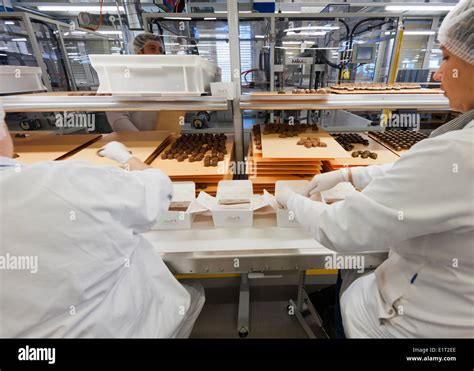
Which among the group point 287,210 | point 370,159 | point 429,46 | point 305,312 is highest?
point 429,46

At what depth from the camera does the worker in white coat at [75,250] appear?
0.57 metres

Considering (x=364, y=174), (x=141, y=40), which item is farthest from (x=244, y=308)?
(x=141, y=40)

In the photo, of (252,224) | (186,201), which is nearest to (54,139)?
(186,201)

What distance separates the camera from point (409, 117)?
2.19 metres

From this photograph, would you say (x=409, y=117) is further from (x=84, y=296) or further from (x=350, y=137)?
(x=84, y=296)

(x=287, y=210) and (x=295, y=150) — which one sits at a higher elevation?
(x=295, y=150)

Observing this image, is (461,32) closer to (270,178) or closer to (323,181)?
(323,181)

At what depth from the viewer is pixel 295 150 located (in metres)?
1.32

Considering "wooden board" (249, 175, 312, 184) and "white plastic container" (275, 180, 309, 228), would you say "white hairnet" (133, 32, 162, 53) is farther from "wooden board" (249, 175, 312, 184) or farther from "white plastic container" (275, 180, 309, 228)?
"white plastic container" (275, 180, 309, 228)

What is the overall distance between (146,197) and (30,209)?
0.32 meters

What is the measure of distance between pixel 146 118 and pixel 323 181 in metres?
1.65

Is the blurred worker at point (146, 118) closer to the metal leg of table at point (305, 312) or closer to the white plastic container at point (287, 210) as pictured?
the white plastic container at point (287, 210)

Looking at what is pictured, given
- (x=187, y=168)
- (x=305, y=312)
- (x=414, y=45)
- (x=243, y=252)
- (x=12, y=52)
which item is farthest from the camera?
(x=414, y=45)

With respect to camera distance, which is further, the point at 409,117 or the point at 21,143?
the point at 409,117
